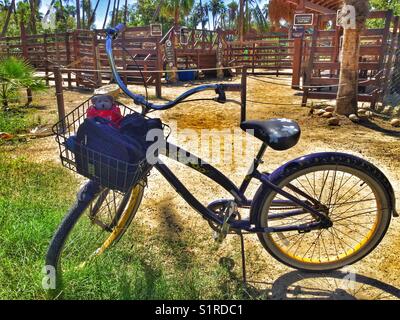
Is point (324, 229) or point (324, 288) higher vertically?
point (324, 229)

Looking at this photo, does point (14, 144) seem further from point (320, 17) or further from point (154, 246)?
point (320, 17)

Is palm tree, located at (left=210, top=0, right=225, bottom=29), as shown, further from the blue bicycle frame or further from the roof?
the blue bicycle frame

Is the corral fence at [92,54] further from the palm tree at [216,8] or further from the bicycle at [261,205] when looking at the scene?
the palm tree at [216,8]

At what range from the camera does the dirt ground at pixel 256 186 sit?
93.2 inches

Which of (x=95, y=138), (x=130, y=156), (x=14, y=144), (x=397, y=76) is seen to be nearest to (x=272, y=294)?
(x=130, y=156)

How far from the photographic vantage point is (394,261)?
103 inches

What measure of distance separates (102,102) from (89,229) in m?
1.21

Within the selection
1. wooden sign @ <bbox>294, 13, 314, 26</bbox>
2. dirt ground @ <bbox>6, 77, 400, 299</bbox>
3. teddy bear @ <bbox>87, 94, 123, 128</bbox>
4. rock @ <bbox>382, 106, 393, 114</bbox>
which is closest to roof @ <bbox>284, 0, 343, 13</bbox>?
wooden sign @ <bbox>294, 13, 314, 26</bbox>

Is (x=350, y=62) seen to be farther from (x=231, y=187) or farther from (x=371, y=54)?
(x=231, y=187)

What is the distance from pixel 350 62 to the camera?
662 centimetres

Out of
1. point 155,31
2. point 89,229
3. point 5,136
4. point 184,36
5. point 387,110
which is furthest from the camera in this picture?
point 184,36

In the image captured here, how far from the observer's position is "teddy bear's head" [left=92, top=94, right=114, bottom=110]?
190 centimetres

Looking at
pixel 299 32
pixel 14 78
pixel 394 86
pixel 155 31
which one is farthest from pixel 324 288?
pixel 299 32

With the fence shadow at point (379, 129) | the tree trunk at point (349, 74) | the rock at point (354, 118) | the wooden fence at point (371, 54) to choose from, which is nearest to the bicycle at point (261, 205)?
the fence shadow at point (379, 129)
